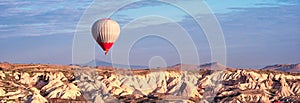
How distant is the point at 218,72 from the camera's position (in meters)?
197

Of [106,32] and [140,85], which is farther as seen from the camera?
[140,85]

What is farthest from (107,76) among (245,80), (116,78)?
(245,80)

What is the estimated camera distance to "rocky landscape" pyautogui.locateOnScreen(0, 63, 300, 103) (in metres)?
144

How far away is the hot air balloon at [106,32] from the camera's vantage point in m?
95.7

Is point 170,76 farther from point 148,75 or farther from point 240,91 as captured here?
point 240,91

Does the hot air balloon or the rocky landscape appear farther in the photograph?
the rocky landscape

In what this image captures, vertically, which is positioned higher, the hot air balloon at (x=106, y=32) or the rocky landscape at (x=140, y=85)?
the hot air balloon at (x=106, y=32)

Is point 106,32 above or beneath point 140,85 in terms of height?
above

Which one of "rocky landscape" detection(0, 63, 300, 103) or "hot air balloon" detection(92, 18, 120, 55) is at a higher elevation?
"hot air balloon" detection(92, 18, 120, 55)

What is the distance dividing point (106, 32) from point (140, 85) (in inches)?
3040

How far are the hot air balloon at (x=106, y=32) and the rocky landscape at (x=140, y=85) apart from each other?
3364 cm

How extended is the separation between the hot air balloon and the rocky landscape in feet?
110

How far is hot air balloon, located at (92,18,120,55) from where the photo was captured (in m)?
95.7

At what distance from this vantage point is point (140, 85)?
172 meters
